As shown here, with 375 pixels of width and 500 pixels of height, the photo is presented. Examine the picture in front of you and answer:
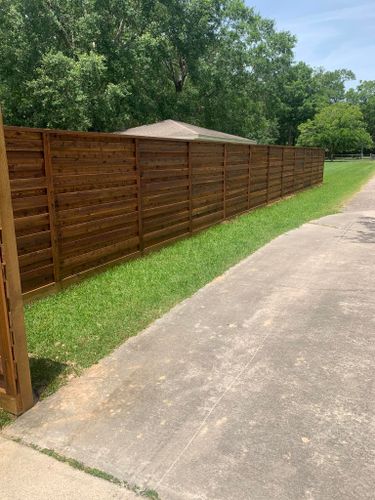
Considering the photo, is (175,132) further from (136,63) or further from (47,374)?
(47,374)

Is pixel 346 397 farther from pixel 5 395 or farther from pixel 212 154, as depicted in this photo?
pixel 212 154

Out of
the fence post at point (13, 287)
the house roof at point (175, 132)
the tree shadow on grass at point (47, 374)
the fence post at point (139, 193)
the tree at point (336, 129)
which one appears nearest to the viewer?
the fence post at point (13, 287)

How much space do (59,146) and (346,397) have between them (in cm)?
413

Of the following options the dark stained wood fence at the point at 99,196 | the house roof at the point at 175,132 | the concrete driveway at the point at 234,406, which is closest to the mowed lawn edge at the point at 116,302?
the concrete driveway at the point at 234,406

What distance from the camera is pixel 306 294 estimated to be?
519 cm

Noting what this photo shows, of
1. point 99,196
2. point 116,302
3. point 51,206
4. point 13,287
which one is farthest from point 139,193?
point 13,287

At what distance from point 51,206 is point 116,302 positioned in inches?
55.5

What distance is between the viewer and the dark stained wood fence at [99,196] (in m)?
4.70

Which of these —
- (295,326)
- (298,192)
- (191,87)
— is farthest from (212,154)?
(191,87)

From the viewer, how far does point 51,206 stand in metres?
4.96

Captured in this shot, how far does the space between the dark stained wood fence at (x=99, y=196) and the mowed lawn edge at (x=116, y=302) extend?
0.31m

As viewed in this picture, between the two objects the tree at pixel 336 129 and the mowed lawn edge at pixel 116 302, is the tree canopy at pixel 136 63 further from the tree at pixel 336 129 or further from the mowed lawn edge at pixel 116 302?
the tree at pixel 336 129

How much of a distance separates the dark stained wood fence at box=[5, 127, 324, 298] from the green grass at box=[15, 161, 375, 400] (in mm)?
323

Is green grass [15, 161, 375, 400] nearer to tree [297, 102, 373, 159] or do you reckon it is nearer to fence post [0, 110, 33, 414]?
fence post [0, 110, 33, 414]
